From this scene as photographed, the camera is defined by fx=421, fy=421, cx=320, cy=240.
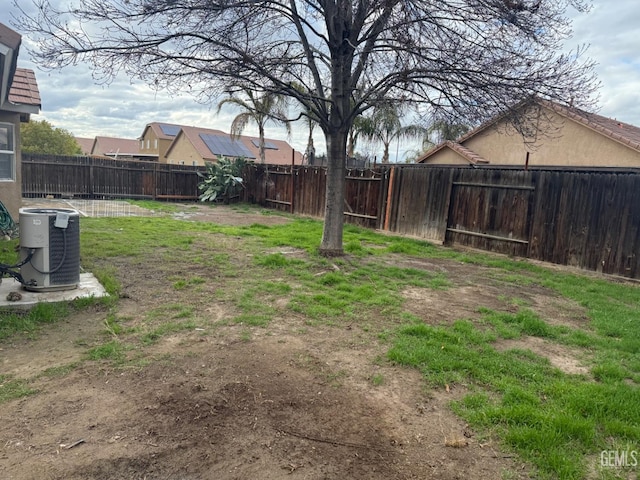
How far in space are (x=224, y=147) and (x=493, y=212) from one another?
32947mm

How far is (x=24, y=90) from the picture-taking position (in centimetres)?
905

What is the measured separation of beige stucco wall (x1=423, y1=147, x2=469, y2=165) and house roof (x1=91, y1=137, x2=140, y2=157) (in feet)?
155

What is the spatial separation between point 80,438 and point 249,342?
171cm

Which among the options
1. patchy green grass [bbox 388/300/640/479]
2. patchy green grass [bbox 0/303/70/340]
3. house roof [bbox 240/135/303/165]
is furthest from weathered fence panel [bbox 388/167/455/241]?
house roof [bbox 240/135/303/165]

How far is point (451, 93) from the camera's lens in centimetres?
669

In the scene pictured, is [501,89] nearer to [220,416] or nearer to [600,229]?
[600,229]

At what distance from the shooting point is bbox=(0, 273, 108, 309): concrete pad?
443 cm

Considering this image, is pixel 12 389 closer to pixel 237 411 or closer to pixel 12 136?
pixel 237 411

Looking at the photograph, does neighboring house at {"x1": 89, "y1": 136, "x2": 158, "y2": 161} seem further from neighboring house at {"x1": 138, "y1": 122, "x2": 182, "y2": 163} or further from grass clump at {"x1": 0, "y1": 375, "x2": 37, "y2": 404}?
grass clump at {"x1": 0, "y1": 375, "x2": 37, "y2": 404}

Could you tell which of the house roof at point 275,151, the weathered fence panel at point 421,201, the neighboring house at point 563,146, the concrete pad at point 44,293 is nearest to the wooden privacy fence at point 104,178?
the weathered fence panel at point 421,201

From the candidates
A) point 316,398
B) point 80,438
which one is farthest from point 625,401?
point 80,438

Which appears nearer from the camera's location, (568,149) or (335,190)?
(335,190)

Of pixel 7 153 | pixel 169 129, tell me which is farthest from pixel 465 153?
pixel 169 129

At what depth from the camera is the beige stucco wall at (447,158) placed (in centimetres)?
1797
